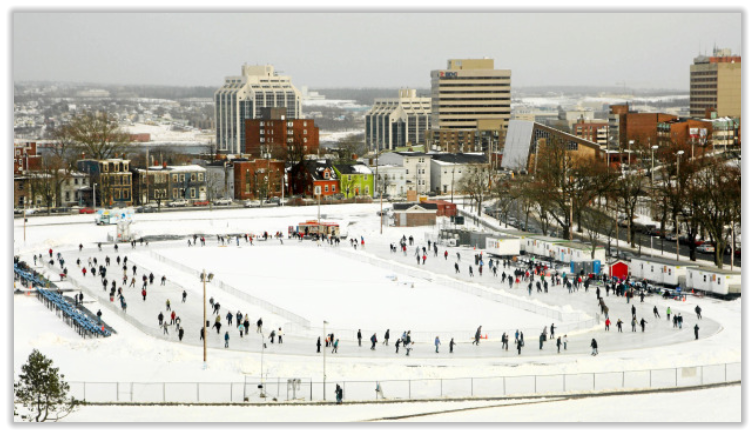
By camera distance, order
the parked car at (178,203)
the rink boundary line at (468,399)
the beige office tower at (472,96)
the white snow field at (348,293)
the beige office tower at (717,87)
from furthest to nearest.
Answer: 1. the beige office tower at (472,96)
2. the beige office tower at (717,87)
3. the parked car at (178,203)
4. the white snow field at (348,293)
5. the rink boundary line at (468,399)

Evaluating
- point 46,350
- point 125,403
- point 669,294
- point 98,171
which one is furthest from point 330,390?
point 98,171

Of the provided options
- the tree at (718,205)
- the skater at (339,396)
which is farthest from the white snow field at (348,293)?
the tree at (718,205)

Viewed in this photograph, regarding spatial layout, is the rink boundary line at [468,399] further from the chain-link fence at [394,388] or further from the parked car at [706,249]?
the parked car at [706,249]

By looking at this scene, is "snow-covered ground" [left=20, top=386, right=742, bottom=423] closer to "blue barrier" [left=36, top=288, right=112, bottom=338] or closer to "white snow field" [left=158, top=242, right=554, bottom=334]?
"white snow field" [left=158, top=242, right=554, bottom=334]

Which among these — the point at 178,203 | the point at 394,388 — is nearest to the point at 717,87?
the point at 178,203

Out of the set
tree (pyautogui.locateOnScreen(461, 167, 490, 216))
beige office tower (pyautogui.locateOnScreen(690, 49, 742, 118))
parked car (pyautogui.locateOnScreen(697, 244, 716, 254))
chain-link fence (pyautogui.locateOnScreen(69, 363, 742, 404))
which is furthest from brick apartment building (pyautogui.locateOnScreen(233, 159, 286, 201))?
beige office tower (pyautogui.locateOnScreen(690, 49, 742, 118))

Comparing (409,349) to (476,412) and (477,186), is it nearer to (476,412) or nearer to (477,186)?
(476,412)
